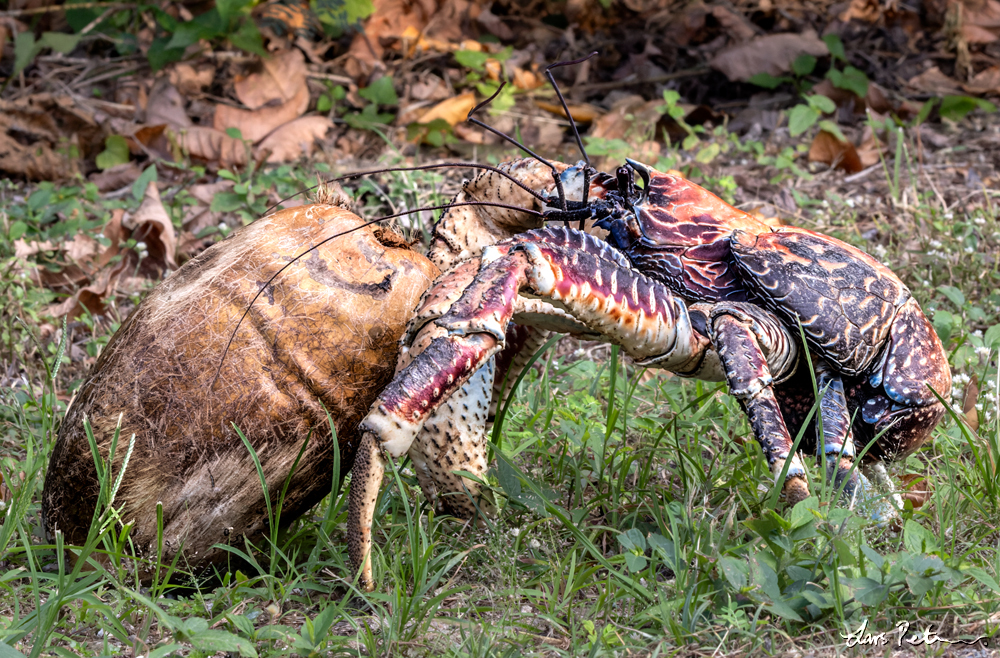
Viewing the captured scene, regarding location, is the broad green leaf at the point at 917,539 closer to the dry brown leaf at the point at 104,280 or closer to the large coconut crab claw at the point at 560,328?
the large coconut crab claw at the point at 560,328

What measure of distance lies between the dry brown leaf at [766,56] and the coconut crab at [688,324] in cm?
365

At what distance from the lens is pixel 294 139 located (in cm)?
519

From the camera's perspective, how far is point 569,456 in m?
2.79

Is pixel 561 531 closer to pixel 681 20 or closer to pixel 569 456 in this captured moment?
pixel 569 456

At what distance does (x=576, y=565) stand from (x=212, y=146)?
3699 mm

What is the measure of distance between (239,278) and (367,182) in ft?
7.75

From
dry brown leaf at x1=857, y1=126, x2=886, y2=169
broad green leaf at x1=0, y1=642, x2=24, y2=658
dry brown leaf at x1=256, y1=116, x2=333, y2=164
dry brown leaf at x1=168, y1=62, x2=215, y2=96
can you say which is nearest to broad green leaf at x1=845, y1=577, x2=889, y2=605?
broad green leaf at x1=0, y1=642, x2=24, y2=658

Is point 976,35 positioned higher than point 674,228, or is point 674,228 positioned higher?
point 674,228

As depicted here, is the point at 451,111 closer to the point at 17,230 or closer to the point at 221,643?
the point at 17,230

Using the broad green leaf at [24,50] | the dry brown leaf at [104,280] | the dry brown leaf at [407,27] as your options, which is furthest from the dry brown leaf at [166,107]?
the dry brown leaf at [407,27]

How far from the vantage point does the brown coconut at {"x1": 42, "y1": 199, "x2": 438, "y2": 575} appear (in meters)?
2.21

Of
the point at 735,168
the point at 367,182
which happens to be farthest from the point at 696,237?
the point at 735,168

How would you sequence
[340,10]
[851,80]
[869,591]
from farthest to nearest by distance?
1. [851,80]
2. [340,10]
3. [869,591]

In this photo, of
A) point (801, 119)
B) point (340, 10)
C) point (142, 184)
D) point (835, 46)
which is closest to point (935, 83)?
point (835, 46)
